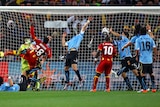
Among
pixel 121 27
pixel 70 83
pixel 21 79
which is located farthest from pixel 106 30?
pixel 21 79

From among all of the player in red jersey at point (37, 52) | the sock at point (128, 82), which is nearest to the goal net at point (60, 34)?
the sock at point (128, 82)

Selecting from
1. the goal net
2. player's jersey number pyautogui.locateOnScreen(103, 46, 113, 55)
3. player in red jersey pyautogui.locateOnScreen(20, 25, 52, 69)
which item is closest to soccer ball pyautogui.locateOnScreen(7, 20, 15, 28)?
the goal net

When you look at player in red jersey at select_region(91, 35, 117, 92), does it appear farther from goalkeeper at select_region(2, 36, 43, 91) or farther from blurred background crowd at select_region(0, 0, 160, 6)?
blurred background crowd at select_region(0, 0, 160, 6)

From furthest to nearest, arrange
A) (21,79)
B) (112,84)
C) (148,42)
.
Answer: (112,84) < (21,79) < (148,42)

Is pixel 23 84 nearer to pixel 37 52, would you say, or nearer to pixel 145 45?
pixel 37 52

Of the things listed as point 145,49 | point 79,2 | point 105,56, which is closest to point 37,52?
point 105,56

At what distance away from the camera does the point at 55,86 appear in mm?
18875

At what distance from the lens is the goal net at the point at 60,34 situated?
18891 mm

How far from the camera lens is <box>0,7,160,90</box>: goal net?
62.0 ft

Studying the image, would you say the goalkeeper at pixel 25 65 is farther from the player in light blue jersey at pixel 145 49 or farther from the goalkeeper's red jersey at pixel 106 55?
the player in light blue jersey at pixel 145 49

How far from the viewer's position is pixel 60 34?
19.4m

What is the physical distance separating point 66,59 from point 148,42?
358 centimetres

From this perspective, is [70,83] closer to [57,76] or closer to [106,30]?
[57,76]

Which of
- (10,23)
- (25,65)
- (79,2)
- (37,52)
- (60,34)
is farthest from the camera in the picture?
(79,2)
